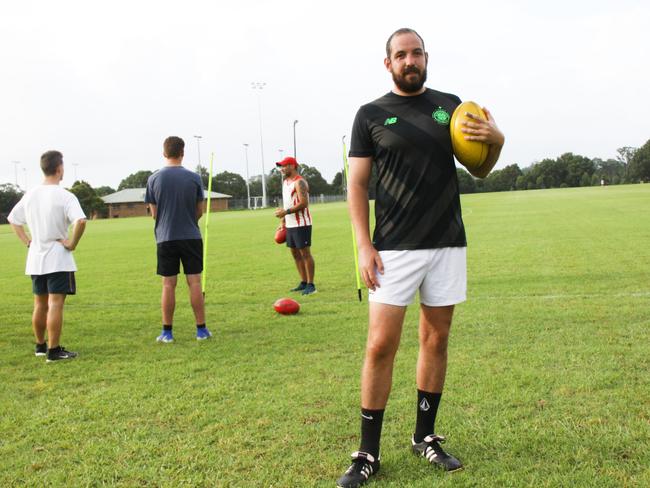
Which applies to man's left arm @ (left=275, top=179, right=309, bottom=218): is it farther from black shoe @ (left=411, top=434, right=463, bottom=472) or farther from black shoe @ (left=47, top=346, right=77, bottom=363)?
black shoe @ (left=411, top=434, right=463, bottom=472)

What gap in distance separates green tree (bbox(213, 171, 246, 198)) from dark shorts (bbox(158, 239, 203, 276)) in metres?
110

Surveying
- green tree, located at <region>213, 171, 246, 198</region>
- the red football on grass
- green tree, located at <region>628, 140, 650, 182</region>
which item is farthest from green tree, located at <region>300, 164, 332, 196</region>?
the red football on grass

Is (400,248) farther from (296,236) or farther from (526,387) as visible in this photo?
(296,236)

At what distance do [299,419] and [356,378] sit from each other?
3.11ft

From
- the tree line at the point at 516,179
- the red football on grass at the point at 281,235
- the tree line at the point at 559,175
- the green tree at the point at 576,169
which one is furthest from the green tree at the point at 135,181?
the red football on grass at the point at 281,235

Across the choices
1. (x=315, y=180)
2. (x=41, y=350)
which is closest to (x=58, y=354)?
(x=41, y=350)

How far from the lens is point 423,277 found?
3.24 m

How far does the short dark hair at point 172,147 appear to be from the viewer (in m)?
6.24

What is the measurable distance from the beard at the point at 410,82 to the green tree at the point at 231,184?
4475 inches

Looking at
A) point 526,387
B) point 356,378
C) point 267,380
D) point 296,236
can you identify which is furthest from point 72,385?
point 296,236

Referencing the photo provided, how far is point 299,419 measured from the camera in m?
3.97

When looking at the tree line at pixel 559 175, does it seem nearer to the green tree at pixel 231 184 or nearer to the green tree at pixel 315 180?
the green tree at pixel 315 180

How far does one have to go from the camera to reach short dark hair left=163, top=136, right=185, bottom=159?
6242mm

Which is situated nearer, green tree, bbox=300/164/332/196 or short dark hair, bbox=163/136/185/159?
short dark hair, bbox=163/136/185/159
